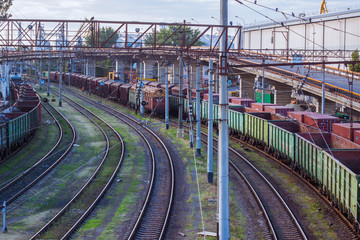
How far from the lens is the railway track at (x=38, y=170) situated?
69.1 feet

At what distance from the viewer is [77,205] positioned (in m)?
19.4

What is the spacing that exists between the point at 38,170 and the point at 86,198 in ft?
21.2

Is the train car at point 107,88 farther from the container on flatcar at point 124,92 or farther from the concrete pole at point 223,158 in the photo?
the concrete pole at point 223,158

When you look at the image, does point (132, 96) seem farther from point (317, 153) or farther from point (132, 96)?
point (317, 153)

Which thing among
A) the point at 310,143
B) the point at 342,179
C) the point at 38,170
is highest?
the point at 310,143

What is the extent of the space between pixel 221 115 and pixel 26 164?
17.7 meters

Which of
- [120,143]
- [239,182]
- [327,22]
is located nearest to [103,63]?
[327,22]

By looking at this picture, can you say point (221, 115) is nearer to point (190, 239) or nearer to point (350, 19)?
point (190, 239)

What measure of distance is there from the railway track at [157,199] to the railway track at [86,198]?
215cm

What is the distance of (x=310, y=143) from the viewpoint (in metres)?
21.0

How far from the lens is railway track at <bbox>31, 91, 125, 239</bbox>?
639 inches

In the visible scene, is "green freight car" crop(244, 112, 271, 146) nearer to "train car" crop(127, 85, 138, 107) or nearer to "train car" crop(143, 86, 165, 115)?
"train car" crop(143, 86, 165, 115)

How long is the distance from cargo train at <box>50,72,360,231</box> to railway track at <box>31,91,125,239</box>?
9.65m

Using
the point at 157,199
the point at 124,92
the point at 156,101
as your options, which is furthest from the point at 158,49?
the point at 124,92
